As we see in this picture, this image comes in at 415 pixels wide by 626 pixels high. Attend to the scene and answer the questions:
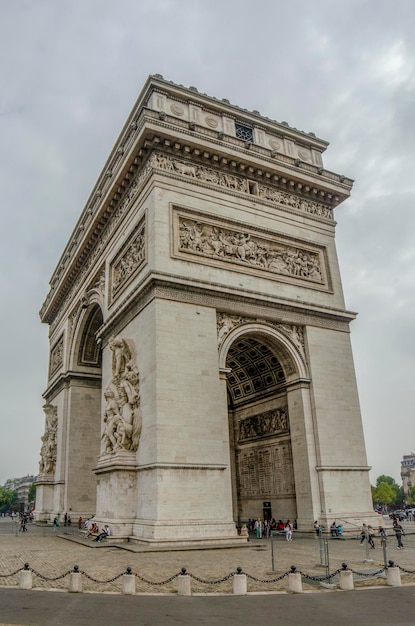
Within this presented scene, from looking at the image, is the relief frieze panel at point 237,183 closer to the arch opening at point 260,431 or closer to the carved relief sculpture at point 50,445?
the arch opening at point 260,431

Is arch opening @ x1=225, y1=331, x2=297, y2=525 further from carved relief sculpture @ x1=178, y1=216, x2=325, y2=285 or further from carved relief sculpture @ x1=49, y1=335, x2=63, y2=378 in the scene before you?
carved relief sculpture @ x1=49, y1=335, x2=63, y2=378

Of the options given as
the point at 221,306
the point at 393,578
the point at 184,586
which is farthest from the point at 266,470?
the point at 184,586

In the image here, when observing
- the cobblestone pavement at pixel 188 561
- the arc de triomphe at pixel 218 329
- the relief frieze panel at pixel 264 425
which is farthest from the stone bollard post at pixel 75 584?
the relief frieze panel at pixel 264 425

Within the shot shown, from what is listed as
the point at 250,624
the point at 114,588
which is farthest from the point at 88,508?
the point at 250,624

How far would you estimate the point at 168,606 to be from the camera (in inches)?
368

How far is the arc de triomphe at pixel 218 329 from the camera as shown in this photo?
1967 cm

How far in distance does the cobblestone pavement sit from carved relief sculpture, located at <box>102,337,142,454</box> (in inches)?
150

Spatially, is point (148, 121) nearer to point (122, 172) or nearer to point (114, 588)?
point (122, 172)

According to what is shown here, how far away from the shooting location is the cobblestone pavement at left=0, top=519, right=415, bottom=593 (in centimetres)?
1148

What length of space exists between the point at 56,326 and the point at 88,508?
15756 millimetres

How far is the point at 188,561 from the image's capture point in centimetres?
1476

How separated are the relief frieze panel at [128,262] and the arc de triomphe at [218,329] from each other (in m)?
0.09

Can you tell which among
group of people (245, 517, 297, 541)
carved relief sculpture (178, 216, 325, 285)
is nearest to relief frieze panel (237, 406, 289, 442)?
group of people (245, 517, 297, 541)

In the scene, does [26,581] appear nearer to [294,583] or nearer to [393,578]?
[294,583]
